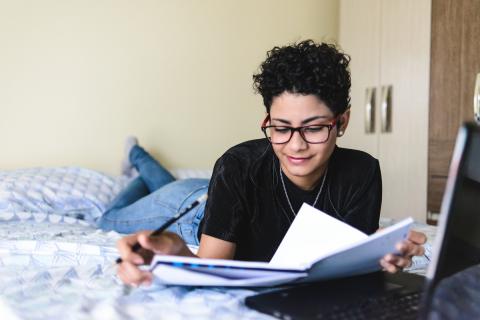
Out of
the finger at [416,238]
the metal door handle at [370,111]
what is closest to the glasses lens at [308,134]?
the finger at [416,238]

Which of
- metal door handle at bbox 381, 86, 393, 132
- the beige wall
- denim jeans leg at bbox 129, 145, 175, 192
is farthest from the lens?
metal door handle at bbox 381, 86, 393, 132

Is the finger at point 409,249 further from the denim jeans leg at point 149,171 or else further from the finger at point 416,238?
the denim jeans leg at point 149,171

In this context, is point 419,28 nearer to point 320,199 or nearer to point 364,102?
point 364,102

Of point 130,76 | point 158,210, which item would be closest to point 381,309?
point 158,210

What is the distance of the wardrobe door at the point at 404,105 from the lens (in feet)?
8.43

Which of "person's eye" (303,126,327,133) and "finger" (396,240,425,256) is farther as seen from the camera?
"person's eye" (303,126,327,133)

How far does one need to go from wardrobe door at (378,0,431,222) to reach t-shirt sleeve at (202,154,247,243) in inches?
67.2

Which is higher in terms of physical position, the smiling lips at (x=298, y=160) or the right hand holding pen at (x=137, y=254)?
the smiling lips at (x=298, y=160)

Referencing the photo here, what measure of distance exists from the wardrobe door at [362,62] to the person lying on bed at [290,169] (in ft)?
5.79

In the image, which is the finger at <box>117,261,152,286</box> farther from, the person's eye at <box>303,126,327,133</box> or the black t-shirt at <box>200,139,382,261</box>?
the person's eye at <box>303,126,327,133</box>

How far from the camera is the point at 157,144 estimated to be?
2.61 meters

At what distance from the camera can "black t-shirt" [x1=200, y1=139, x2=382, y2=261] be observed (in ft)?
3.52

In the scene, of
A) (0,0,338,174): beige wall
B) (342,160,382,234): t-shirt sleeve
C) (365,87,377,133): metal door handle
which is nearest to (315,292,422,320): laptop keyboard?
(342,160,382,234): t-shirt sleeve

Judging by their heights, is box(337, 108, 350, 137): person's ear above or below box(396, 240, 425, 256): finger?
above
